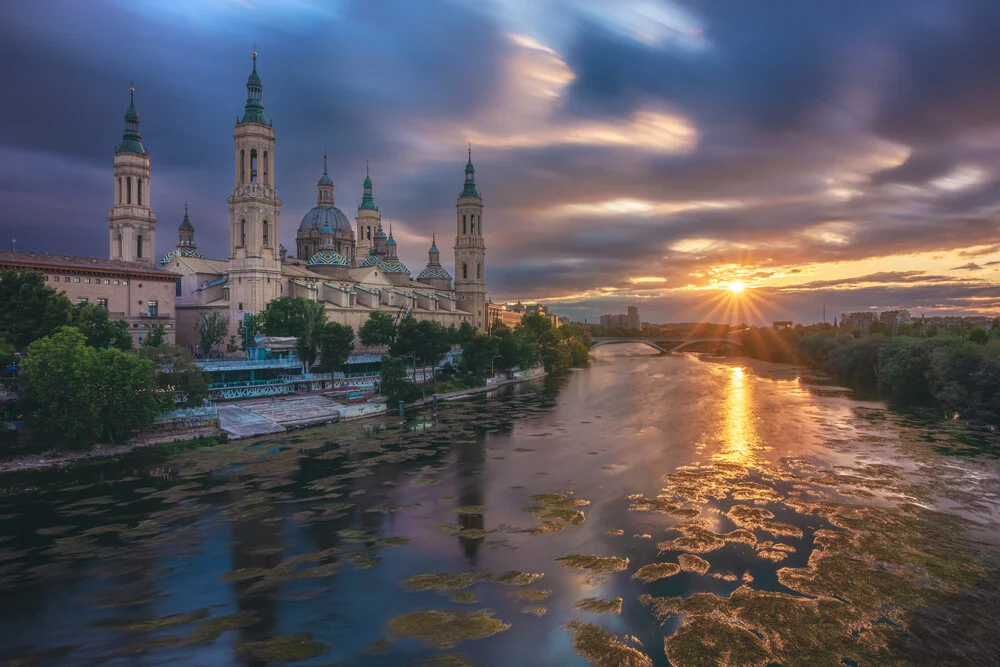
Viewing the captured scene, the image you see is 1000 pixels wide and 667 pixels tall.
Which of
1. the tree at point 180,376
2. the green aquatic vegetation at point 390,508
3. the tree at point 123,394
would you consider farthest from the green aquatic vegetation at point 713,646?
the tree at point 180,376

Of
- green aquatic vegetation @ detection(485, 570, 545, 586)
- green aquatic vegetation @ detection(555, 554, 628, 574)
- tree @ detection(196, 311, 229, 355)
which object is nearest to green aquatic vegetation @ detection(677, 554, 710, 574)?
green aquatic vegetation @ detection(555, 554, 628, 574)

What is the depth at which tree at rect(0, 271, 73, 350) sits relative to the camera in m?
35.0

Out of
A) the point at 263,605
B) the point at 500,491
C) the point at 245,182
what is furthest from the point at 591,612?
the point at 245,182

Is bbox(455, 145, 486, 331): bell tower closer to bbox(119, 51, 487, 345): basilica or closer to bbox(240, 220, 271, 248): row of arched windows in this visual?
bbox(119, 51, 487, 345): basilica

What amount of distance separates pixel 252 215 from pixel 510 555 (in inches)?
2168

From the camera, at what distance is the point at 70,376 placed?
3067 centimetres

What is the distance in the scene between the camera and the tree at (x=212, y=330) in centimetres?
5941

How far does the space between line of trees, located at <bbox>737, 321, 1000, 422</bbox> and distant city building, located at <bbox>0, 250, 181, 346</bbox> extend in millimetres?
69848

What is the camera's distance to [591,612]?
626 inches

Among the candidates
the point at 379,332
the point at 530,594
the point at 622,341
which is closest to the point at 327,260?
the point at 379,332

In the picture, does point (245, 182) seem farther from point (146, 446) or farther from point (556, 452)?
point (556, 452)

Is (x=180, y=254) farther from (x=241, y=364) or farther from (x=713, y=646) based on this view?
(x=713, y=646)

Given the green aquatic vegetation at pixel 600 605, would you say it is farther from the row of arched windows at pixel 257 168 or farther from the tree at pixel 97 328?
the row of arched windows at pixel 257 168

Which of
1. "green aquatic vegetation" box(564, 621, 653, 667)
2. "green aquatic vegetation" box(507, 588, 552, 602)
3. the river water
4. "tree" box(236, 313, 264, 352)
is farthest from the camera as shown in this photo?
"tree" box(236, 313, 264, 352)
